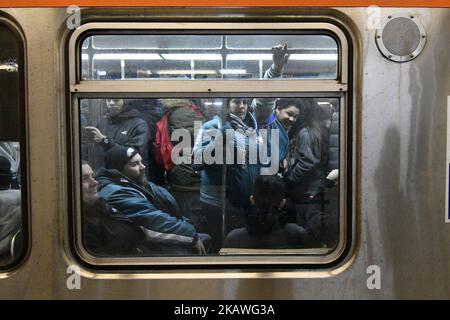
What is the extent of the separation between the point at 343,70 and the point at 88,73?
102 centimetres

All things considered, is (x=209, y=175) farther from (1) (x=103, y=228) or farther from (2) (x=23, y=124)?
(2) (x=23, y=124)

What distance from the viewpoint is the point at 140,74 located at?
6.64ft

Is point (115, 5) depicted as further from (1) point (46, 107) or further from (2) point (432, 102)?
(2) point (432, 102)

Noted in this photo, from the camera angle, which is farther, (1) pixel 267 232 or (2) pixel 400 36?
(1) pixel 267 232

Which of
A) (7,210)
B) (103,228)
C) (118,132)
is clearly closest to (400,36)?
(118,132)

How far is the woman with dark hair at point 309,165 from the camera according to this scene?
206 cm

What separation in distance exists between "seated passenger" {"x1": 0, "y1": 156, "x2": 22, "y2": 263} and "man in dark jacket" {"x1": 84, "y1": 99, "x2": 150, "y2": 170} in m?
0.34

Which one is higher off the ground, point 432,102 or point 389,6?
A: point 389,6

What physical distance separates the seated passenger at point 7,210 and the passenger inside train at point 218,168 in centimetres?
27

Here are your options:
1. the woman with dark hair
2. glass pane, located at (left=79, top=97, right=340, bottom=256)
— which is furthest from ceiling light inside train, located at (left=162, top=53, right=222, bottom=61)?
the woman with dark hair

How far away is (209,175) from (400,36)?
0.94m

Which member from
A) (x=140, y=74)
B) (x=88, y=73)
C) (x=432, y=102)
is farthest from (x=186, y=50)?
(x=432, y=102)

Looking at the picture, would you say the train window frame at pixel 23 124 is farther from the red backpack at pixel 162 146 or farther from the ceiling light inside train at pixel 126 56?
the red backpack at pixel 162 146

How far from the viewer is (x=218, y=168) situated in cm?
206
